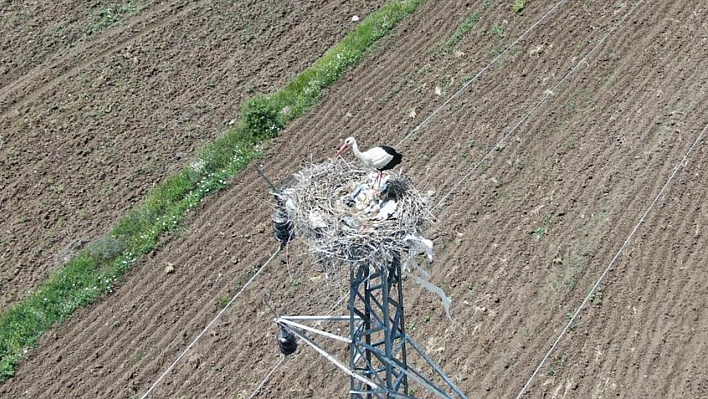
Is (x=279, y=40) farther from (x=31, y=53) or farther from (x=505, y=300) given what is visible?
(x=505, y=300)

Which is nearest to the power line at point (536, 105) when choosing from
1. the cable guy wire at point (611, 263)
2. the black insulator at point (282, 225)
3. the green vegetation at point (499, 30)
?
the green vegetation at point (499, 30)

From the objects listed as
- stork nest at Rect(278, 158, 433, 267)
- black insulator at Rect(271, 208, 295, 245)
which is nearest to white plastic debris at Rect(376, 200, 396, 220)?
stork nest at Rect(278, 158, 433, 267)

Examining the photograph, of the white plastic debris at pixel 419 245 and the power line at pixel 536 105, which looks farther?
the power line at pixel 536 105

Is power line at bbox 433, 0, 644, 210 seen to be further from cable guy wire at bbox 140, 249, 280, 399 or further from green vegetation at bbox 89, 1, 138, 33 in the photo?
green vegetation at bbox 89, 1, 138, 33

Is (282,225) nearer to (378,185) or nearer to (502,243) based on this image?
(378,185)

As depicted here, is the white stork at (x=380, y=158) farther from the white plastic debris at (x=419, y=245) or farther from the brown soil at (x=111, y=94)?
the brown soil at (x=111, y=94)

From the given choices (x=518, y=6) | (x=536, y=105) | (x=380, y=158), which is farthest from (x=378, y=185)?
(x=518, y=6)
